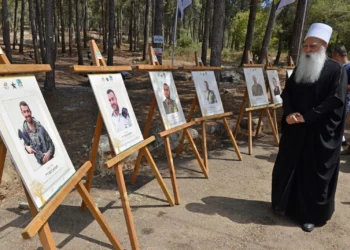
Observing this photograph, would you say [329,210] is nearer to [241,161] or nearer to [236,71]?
[241,161]

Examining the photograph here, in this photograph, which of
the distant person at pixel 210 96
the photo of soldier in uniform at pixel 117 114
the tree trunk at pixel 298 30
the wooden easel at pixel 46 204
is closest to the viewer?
the wooden easel at pixel 46 204

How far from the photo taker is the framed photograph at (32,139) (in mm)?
1795

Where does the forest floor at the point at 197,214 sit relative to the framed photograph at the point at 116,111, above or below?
below

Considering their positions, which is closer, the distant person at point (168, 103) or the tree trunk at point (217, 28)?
the distant person at point (168, 103)

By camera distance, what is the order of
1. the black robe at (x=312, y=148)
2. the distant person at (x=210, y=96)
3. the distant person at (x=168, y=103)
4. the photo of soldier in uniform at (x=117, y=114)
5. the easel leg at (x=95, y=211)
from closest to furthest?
the easel leg at (x=95, y=211), the photo of soldier in uniform at (x=117, y=114), the black robe at (x=312, y=148), the distant person at (x=168, y=103), the distant person at (x=210, y=96)

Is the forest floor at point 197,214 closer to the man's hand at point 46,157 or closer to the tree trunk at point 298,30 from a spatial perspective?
the man's hand at point 46,157

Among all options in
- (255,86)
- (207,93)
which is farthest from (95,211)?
(255,86)

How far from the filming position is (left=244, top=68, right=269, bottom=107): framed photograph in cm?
541

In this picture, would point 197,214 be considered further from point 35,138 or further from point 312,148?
point 35,138

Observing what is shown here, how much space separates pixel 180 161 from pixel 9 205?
2478 millimetres

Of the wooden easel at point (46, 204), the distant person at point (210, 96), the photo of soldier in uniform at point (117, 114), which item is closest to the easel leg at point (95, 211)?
the wooden easel at point (46, 204)

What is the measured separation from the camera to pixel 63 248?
2748 millimetres

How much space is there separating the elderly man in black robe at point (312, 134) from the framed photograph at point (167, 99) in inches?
49.9

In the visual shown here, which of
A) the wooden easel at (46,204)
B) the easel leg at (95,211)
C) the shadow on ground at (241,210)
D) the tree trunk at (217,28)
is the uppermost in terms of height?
the tree trunk at (217,28)
